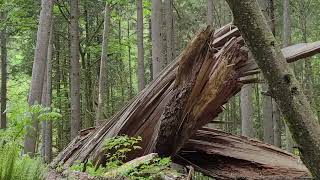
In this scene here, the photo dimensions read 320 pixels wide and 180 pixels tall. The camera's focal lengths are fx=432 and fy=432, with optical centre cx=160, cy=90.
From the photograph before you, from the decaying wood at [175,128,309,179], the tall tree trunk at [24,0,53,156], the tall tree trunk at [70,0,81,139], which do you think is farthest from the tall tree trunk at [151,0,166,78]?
the decaying wood at [175,128,309,179]

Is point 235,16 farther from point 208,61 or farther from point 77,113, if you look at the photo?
point 77,113

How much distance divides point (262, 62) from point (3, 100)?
992 inches

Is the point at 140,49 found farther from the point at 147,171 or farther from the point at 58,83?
the point at 147,171

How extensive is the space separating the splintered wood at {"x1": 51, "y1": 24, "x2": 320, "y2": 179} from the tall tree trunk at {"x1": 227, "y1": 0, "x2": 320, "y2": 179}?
2.66m

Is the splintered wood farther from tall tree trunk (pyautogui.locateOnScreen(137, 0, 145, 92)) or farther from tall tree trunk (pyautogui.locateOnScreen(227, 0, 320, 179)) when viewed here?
tall tree trunk (pyautogui.locateOnScreen(137, 0, 145, 92))

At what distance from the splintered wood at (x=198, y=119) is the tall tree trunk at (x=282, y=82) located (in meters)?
2.66

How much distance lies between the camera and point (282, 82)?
3.76m

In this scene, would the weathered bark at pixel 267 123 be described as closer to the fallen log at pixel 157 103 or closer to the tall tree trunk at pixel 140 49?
the tall tree trunk at pixel 140 49

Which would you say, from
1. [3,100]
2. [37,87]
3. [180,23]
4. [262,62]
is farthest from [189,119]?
[3,100]

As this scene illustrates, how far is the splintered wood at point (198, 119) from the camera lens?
6.59m

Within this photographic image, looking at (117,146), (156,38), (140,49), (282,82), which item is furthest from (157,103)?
(140,49)

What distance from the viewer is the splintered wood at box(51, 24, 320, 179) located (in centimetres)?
659

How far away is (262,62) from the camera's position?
12.3 ft

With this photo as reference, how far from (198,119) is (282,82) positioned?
3167 millimetres
